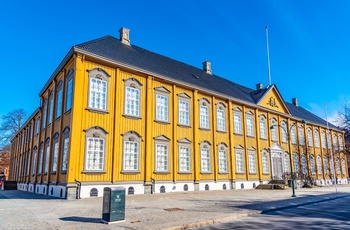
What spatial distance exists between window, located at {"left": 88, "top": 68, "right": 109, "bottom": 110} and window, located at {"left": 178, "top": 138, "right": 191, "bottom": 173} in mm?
7307

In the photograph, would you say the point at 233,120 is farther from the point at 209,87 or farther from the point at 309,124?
the point at 309,124

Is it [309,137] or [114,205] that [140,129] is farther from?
[309,137]

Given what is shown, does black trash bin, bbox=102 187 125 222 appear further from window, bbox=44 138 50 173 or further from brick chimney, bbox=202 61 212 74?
brick chimney, bbox=202 61 212 74

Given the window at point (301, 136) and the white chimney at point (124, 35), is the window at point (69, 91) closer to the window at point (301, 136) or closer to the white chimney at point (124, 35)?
the white chimney at point (124, 35)

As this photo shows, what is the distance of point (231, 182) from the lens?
84.8 feet

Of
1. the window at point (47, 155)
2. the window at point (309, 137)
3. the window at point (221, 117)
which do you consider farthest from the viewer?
the window at point (309, 137)

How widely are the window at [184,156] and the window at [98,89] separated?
7.31m

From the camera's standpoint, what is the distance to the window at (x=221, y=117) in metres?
26.5

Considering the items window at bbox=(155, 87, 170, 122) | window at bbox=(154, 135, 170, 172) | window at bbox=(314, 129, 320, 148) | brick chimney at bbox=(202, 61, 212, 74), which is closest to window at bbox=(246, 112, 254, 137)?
Result: brick chimney at bbox=(202, 61, 212, 74)

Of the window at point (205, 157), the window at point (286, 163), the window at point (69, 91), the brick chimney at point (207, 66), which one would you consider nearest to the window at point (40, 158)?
the window at point (69, 91)

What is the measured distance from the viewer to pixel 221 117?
88.3 ft

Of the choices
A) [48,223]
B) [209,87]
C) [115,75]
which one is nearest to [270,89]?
[209,87]

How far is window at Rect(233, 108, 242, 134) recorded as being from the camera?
28.3 m

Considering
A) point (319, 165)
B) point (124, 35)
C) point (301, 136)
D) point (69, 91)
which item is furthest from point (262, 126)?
point (69, 91)
